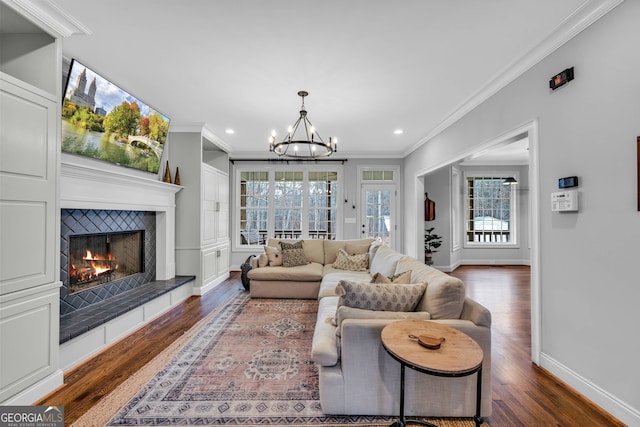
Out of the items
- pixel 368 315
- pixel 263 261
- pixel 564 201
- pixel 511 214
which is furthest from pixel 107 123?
pixel 511 214

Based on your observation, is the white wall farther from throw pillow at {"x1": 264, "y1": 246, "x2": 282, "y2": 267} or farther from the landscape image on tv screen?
the landscape image on tv screen

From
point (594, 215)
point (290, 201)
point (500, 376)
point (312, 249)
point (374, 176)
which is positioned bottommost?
point (500, 376)

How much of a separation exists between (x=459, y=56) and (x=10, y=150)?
11.5 feet

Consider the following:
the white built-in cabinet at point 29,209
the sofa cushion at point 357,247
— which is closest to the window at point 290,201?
the sofa cushion at point 357,247

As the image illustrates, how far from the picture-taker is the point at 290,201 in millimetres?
6547

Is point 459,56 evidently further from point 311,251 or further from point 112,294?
point 112,294

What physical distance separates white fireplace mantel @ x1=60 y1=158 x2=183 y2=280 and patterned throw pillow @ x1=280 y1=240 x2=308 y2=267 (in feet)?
5.79

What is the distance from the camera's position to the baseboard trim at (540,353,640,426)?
5.55 feet

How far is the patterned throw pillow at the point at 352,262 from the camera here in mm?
4309

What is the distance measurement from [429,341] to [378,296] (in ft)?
1.68

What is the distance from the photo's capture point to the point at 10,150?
1.76m

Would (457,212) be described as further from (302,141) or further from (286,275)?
(302,141)

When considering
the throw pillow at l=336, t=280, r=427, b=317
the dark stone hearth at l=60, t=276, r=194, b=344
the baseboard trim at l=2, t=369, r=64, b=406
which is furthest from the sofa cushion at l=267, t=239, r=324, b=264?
the baseboard trim at l=2, t=369, r=64, b=406

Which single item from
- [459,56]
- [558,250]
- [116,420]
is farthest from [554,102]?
[116,420]
